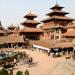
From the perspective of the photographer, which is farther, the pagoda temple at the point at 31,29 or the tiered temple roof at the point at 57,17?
the pagoda temple at the point at 31,29

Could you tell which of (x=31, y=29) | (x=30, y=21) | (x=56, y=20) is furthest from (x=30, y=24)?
(x=56, y=20)

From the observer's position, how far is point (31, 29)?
190 ft

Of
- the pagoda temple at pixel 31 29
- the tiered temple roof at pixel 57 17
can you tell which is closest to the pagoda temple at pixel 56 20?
the tiered temple roof at pixel 57 17

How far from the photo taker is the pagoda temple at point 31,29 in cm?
5721

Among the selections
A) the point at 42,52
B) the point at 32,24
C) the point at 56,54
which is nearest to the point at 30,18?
the point at 32,24

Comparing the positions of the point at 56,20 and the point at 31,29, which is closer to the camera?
the point at 56,20

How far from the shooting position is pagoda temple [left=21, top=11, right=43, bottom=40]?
5721 cm

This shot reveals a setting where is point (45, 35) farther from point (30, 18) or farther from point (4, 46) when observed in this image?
point (4, 46)

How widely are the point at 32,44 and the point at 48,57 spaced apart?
43.7 ft

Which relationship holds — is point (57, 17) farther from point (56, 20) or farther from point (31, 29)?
point (31, 29)

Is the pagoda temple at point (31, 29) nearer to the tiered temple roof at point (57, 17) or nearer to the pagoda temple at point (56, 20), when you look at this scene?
the pagoda temple at point (56, 20)

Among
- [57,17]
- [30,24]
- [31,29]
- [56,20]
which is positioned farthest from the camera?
[30,24]

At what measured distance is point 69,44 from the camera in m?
40.8

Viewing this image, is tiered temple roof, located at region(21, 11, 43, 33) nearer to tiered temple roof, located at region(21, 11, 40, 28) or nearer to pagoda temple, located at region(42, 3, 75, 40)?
tiered temple roof, located at region(21, 11, 40, 28)
